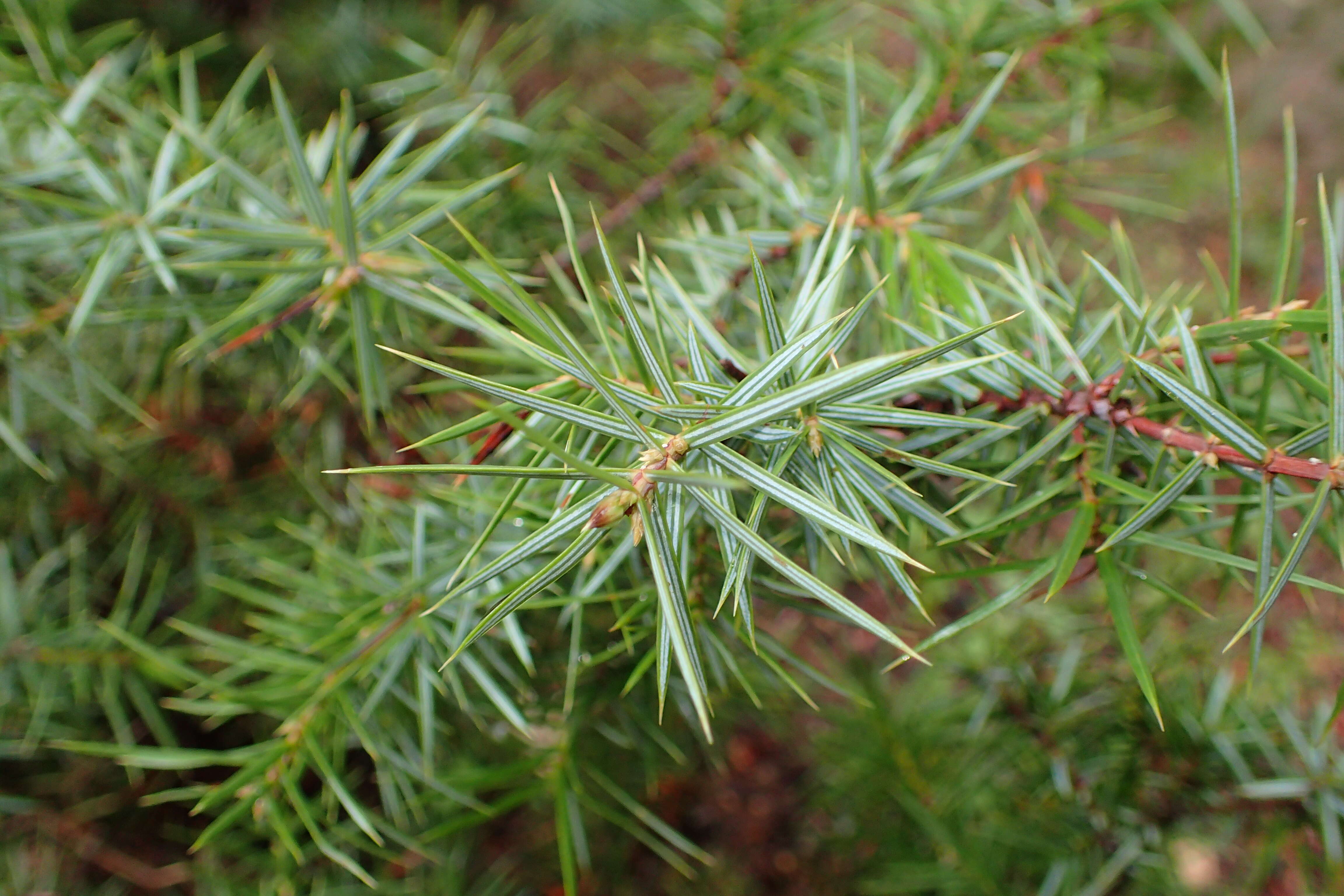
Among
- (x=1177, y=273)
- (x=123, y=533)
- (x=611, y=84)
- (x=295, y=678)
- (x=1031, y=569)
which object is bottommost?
(x=1177, y=273)

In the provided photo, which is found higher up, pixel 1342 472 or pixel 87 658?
pixel 87 658

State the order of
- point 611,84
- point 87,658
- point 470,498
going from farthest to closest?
point 611,84, point 87,658, point 470,498

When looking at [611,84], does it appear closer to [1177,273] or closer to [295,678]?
[295,678]

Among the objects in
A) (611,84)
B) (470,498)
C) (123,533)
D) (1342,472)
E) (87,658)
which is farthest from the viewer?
(611,84)

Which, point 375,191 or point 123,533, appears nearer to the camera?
point 375,191

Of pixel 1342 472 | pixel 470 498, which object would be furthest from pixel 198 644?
pixel 1342 472

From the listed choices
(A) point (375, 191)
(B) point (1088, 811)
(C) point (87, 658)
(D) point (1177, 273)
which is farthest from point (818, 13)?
Result: (D) point (1177, 273)

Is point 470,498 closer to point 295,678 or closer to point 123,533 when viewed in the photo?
point 295,678
